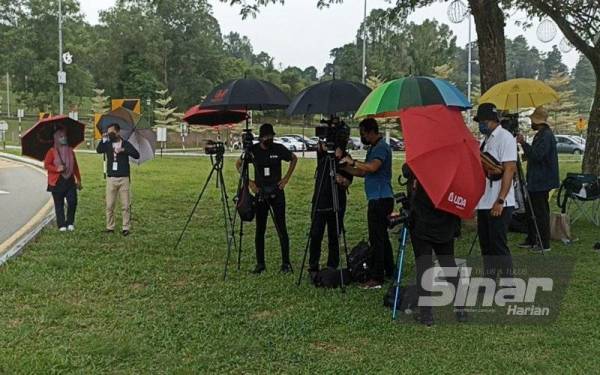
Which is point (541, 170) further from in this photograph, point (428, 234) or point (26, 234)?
point (26, 234)

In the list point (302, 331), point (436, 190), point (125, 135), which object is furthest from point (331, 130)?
point (125, 135)

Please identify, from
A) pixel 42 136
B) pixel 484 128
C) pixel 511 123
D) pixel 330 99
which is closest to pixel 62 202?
pixel 42 136

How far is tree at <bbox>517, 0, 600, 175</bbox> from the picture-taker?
10.8 meters

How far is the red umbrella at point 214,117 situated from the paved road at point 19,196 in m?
→ 3.39

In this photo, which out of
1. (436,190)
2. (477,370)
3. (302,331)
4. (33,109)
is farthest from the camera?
(33,109)

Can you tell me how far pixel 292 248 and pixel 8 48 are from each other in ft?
209

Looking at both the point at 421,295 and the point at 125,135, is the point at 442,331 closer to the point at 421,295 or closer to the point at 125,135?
the point at 421,295

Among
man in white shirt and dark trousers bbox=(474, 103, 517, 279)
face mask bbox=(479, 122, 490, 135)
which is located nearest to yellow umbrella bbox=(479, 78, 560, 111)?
face mask bbox=(479, 122, 490, 135)

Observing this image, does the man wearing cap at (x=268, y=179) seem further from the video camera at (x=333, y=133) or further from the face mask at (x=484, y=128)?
the face mask at (x=484, y=128)

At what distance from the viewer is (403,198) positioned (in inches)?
213

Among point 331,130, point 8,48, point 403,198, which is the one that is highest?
point 8,48

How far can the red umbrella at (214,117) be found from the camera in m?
7.34

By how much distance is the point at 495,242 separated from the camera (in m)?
5.54

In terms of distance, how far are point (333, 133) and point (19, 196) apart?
10173 millimetres
